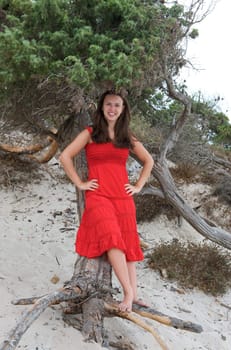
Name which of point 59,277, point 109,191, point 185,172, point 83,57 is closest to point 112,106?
point 83,57

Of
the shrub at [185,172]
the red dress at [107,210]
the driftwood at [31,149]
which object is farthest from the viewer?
the shrub at [185,172]

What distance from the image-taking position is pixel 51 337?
3.82 metres

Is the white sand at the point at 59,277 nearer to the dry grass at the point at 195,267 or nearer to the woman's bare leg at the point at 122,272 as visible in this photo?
the dry grass at the point at 195,267

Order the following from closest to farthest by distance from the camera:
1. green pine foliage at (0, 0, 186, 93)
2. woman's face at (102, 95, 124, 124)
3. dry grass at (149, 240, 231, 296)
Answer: green pine foliage at (0, 0, 186, 93), woman's face at (102, 95, 124, 124), dry grass at (149, 240, 231, 296)

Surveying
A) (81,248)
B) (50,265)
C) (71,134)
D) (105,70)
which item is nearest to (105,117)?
(105,70)

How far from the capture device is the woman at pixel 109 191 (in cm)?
380

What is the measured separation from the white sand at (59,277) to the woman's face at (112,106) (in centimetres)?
204

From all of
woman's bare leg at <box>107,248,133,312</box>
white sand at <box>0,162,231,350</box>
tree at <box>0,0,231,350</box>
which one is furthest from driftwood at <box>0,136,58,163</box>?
woman's bare leg at <box>107,248,133,312</box>

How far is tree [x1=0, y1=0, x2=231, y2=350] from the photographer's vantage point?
364 cm

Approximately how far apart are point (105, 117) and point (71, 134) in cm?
90

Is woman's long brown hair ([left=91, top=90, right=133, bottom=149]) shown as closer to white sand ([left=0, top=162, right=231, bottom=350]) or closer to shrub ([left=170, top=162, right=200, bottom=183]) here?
white sand ([left=0, top=162, right=231, bottom=350])

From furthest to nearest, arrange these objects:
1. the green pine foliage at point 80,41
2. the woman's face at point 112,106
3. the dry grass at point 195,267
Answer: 1. the dry grass at point 195,267
2. the woman's face at point 112,106
3. the green pine foliage at point 80,41

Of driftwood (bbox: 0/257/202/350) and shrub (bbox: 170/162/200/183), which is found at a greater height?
shrub (bbox: 170/162/200/183)

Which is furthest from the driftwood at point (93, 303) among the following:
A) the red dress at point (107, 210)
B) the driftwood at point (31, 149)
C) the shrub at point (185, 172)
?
the shrub at point (185, 172)
